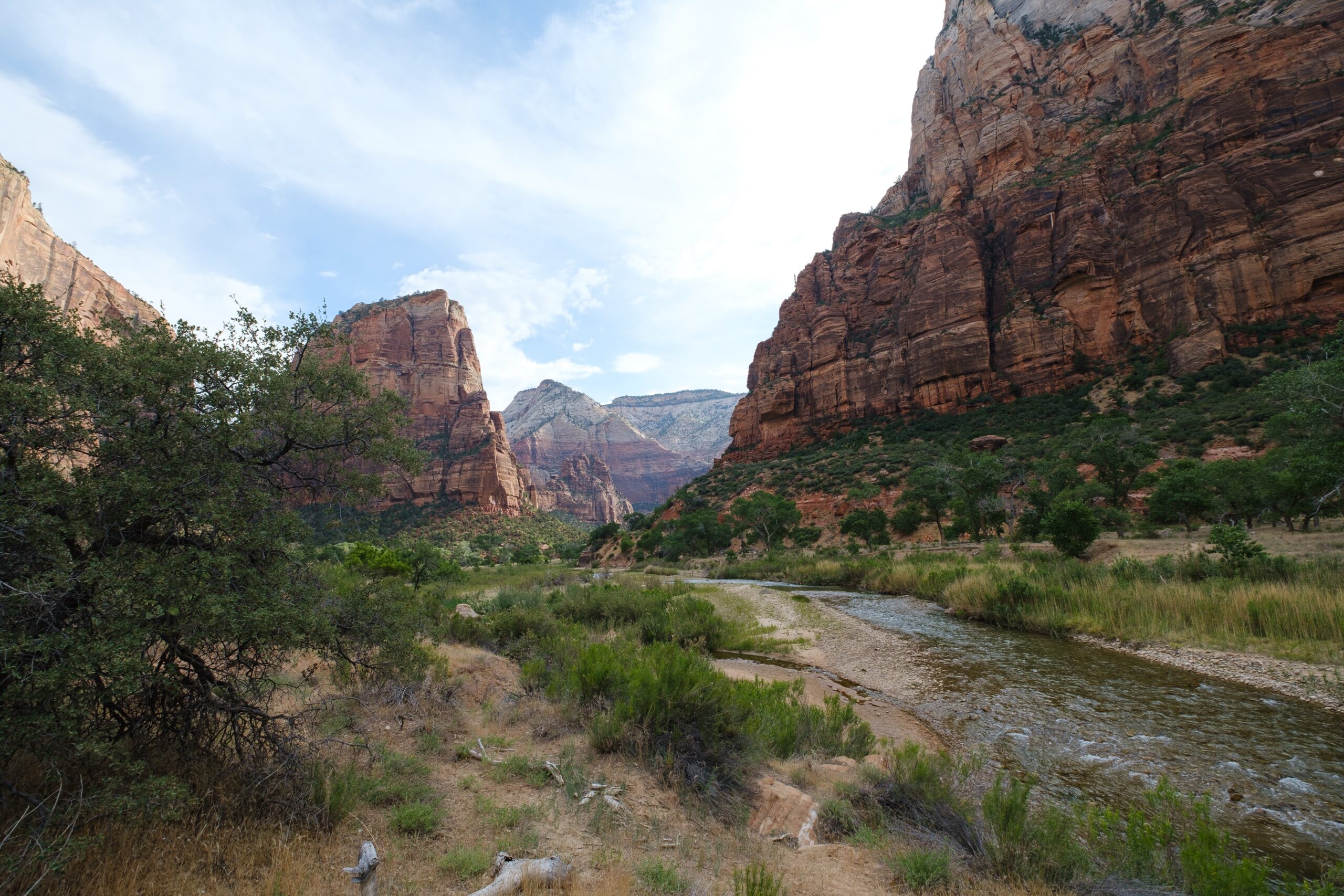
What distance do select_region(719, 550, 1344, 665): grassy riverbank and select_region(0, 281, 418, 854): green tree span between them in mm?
13297

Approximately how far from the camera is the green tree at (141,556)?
2.89 meters

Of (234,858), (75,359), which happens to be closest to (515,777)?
(234,858)

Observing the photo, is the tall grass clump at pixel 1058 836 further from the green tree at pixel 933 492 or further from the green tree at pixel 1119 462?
the green tree at pixel 1119 462

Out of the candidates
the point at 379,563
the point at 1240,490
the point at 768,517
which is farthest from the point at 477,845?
the point at 768,517

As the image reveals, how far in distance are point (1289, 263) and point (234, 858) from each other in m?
69.3

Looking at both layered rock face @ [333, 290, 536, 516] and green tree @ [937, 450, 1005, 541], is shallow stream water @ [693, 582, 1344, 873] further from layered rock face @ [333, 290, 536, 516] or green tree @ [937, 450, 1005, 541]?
layered rock face @ [333, 290, 536, 516]

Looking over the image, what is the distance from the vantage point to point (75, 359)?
11.6 ft

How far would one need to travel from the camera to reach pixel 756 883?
9.61ft

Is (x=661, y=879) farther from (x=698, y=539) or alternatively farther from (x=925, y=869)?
(x=698, y=539)

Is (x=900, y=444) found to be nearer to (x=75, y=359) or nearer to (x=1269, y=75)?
(x=1269, y=75)

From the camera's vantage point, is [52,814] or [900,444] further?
[900,444]

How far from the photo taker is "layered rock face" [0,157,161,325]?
46500 mm

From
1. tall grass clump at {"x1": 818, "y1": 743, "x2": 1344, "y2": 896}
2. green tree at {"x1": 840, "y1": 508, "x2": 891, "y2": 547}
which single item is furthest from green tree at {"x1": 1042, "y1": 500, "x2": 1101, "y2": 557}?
green tree at {"x1": 840, "y1": 508, "x2": 891, "y2": 547}

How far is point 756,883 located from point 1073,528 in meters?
18.8
